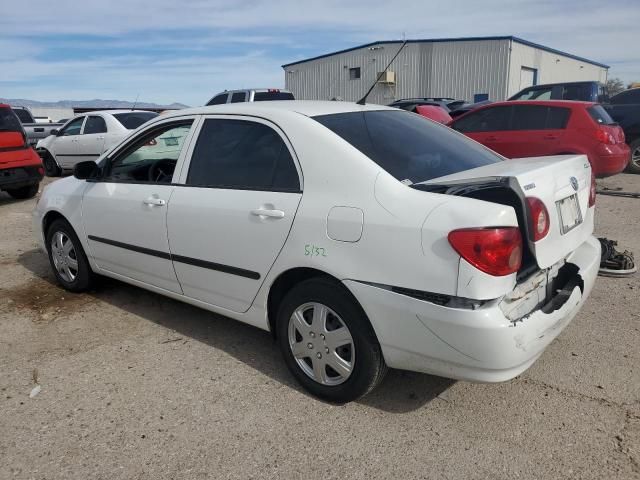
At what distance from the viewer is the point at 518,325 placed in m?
2.46

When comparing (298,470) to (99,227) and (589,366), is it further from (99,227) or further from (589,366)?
(99,227)

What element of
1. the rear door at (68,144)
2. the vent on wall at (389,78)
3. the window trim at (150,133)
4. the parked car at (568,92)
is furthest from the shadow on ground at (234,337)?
the vent on wall at (389,78)

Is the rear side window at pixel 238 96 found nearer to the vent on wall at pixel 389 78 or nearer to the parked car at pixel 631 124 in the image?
the parked car at pixel 631 124

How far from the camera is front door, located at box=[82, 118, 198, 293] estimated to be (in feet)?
12.4

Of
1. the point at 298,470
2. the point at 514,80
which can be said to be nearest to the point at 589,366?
the point at 298,470

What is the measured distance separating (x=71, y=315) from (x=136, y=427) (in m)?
1.88

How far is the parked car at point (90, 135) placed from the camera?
1186cm

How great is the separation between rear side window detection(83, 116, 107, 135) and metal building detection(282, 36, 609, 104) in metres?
21.0

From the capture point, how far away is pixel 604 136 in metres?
8.52

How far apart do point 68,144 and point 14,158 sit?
3.55m

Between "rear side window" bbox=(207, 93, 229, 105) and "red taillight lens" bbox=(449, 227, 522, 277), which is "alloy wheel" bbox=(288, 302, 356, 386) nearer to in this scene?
"red taillight lens" bbox=(449, 227, 522, 277)

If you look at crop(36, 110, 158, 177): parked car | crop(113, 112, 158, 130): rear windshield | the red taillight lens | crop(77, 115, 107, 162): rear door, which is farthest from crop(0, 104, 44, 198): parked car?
the red taillight lens

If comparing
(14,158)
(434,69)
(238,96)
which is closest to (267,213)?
(14,158)

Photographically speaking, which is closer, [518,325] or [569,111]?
[518,325]
